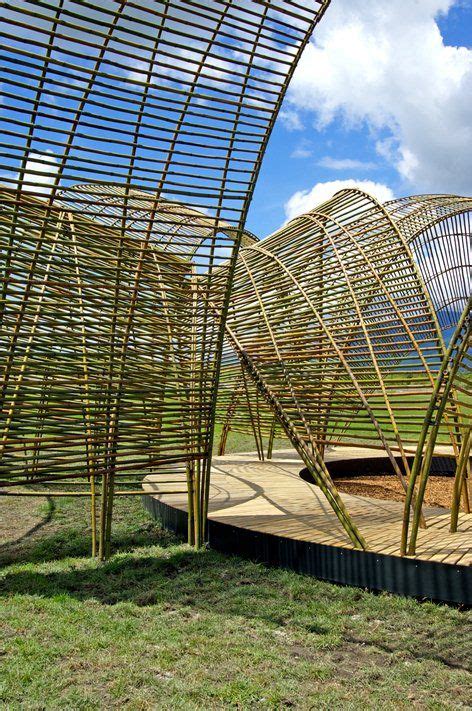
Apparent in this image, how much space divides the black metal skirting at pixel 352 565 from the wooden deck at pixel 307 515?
0.20ft

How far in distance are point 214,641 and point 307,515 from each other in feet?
8.22

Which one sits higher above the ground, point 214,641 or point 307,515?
point 307,515

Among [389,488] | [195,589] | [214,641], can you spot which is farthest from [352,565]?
[389,488]

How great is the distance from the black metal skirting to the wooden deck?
0.20 ft

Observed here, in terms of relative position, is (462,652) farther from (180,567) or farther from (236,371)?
(236,371)

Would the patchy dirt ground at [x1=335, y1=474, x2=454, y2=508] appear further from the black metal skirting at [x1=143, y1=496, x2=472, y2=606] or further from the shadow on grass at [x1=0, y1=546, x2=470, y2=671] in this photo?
the shadow on grass at [x1=0, y1=546, x2=470, y2=671]

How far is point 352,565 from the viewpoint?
486 centimetres

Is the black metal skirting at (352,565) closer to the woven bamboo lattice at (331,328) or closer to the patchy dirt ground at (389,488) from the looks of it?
the woven bamboo lattice at (331,328)

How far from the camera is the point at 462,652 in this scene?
3.74 metres

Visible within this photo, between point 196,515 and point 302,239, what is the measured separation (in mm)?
3685

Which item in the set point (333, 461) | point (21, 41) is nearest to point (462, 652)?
point (21, 41)

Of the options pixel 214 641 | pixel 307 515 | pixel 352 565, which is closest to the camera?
pixel 214 641

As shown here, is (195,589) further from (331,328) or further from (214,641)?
(331,328)

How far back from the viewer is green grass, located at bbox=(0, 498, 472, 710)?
10.9 ft
